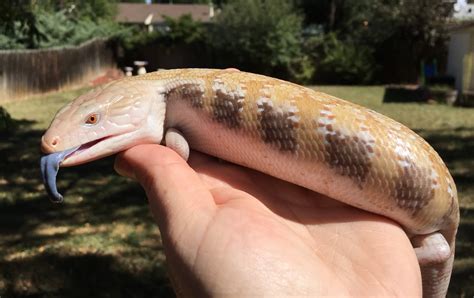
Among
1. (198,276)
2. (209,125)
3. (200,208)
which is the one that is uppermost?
(209,125)

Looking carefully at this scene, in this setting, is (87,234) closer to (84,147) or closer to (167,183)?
(84,147)

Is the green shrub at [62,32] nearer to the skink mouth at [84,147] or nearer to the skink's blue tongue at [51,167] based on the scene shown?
the skink mouth at [84,147]

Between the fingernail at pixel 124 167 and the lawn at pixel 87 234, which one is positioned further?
the lawn at pixel 87 234

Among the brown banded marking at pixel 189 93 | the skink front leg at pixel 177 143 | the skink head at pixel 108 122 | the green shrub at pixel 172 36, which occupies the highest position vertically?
the brown banded marking at pixel 189 93

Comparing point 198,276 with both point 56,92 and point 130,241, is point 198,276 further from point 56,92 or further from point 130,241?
point 56,92

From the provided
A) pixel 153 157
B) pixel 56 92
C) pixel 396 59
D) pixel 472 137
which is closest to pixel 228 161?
pixel 153 157

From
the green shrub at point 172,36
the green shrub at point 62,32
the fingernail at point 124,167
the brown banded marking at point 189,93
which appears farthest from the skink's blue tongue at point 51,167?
the green shrub at point 172,36

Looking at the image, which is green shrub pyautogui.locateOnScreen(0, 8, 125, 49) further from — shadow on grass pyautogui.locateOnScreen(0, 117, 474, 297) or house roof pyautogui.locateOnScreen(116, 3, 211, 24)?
house roof pyautogui.locateOnScreen(116, 3, 211, 24)
